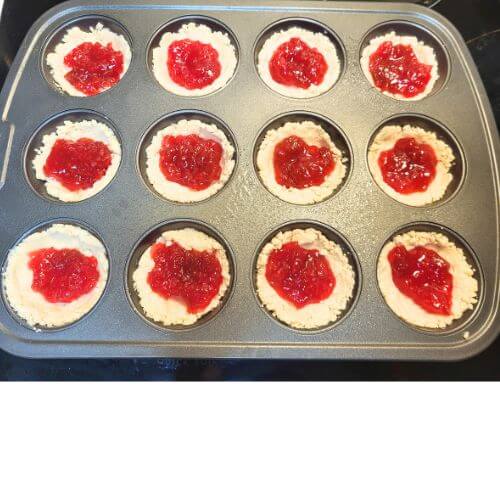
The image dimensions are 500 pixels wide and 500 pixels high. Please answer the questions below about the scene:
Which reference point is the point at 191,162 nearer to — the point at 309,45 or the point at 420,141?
the point at 309,45

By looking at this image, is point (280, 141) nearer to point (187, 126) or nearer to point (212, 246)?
point (187, 126)

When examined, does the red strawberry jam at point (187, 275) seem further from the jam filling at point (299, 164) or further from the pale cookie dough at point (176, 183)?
the jam filling at point (299, 164)

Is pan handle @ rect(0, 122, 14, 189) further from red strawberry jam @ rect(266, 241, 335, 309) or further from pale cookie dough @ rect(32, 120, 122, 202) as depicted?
red strawberry jam @ rect(266, 241, 335, 309)

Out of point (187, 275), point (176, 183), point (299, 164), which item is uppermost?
point (299, 164)

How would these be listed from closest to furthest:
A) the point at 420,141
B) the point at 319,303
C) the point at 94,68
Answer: the point at 319,303
the point at 420,141
the point at 94,68

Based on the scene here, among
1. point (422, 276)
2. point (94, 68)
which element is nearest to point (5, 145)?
point (94, 68)

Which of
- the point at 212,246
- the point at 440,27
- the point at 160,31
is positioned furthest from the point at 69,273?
the point at 440,27

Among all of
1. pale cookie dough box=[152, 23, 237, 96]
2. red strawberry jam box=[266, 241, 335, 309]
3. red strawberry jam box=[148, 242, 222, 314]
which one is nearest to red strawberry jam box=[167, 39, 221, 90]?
pale cookie dough box=[152, 23, 237, 96]

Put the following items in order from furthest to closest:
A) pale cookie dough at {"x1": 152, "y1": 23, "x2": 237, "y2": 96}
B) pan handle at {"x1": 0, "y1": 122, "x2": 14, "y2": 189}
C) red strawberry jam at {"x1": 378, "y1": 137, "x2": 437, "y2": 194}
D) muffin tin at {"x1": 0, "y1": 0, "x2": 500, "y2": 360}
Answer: pale cookie dough at {"x1": 152, "y1": 23, "x2": 237, "y2": 96} → red strawberry jam at {"x1": 378, "y1": 137, "x2": 437, "y2": 194} → pan handle at {"x1": 0, "y1": 122, "x2": 14, "y2": 189} → muffin tin at {"x1": 0, "y1": 0, "x2": 500, "y2": 360}
